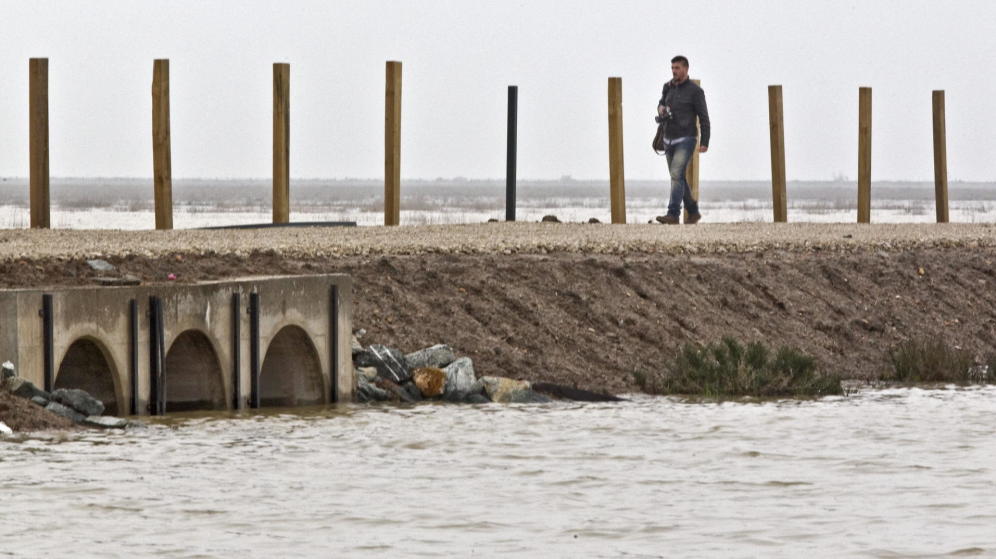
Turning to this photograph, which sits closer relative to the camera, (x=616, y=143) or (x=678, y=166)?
(x=678, y=166)

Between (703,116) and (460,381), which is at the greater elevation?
(703,116)

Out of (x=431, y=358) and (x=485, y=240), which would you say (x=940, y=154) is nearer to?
(x=485, y=240)

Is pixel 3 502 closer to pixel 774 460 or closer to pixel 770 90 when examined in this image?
pixel 774 460

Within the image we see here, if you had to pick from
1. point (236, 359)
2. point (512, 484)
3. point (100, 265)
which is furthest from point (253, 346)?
point (512, 484)

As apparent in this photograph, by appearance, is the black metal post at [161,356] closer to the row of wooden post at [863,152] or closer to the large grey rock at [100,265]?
the large grey rock at [100,265]

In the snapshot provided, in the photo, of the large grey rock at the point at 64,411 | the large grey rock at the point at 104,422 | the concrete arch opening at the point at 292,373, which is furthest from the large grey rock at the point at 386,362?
the large grey rock at the point at 64,411

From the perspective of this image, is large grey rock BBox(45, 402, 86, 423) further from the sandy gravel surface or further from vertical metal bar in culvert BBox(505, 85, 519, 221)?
vertical metal bar in culvert BBox(505, 85, 519, 221)

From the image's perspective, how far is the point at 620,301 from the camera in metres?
21.0

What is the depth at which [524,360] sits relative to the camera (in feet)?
62.9

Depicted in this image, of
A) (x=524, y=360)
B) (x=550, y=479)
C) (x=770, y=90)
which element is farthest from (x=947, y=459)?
(x=770, y=90)

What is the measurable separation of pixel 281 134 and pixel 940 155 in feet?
42.6

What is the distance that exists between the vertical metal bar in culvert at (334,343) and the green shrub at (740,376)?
3.18 meters

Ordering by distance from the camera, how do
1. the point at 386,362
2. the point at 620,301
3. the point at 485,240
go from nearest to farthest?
1. the point at 386,362
2. the point at 620,301
3. the point at 485,240

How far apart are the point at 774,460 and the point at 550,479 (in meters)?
2.01
